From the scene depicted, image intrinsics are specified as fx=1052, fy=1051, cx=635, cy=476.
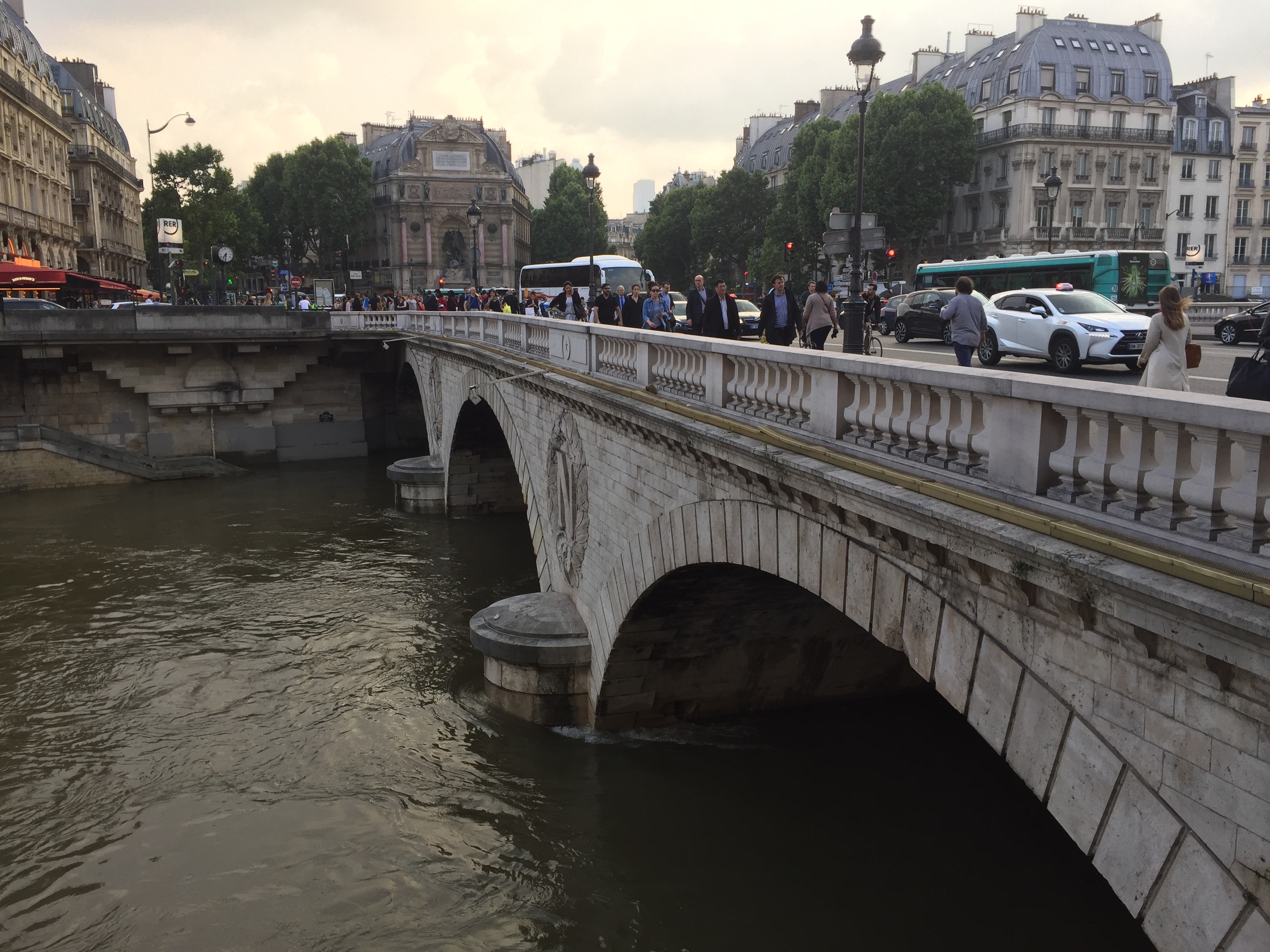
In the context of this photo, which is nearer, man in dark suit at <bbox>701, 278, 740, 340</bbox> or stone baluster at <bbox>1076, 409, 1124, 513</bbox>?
stone baluster at <bbox>1076, 409, 1124, 513</bbox>

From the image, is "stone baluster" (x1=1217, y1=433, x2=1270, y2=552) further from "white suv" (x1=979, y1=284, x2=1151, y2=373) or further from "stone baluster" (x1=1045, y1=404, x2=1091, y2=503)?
"white suv" (x1=979, y1=284, x2=1151, y2=373)

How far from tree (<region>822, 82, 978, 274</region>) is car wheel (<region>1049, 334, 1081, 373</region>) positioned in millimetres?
41105

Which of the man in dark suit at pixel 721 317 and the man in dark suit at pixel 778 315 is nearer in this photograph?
the man in dark suit at pixel 778 315

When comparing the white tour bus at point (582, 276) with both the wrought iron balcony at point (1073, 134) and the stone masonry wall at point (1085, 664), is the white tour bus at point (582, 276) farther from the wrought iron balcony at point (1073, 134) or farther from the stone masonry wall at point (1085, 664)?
the stone masonry wall at point (1085, 664)

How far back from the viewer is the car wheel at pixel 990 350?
1709 cm

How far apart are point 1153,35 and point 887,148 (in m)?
20.0

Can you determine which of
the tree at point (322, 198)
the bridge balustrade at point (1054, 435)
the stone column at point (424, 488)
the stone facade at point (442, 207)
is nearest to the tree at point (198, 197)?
the tree at point (322, 198)

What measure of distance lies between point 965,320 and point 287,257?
8221 cm

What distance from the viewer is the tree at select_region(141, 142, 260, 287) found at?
67.8 metres

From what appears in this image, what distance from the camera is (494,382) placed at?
19391 millimetres

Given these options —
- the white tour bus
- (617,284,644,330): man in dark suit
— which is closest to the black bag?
(617,284,644,330): man in dark suit

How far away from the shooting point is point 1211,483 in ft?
13.5

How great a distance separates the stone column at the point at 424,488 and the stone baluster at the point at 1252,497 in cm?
2480

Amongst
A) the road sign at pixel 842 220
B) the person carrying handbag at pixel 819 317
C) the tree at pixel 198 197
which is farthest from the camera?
the tree at pixel 198 197
